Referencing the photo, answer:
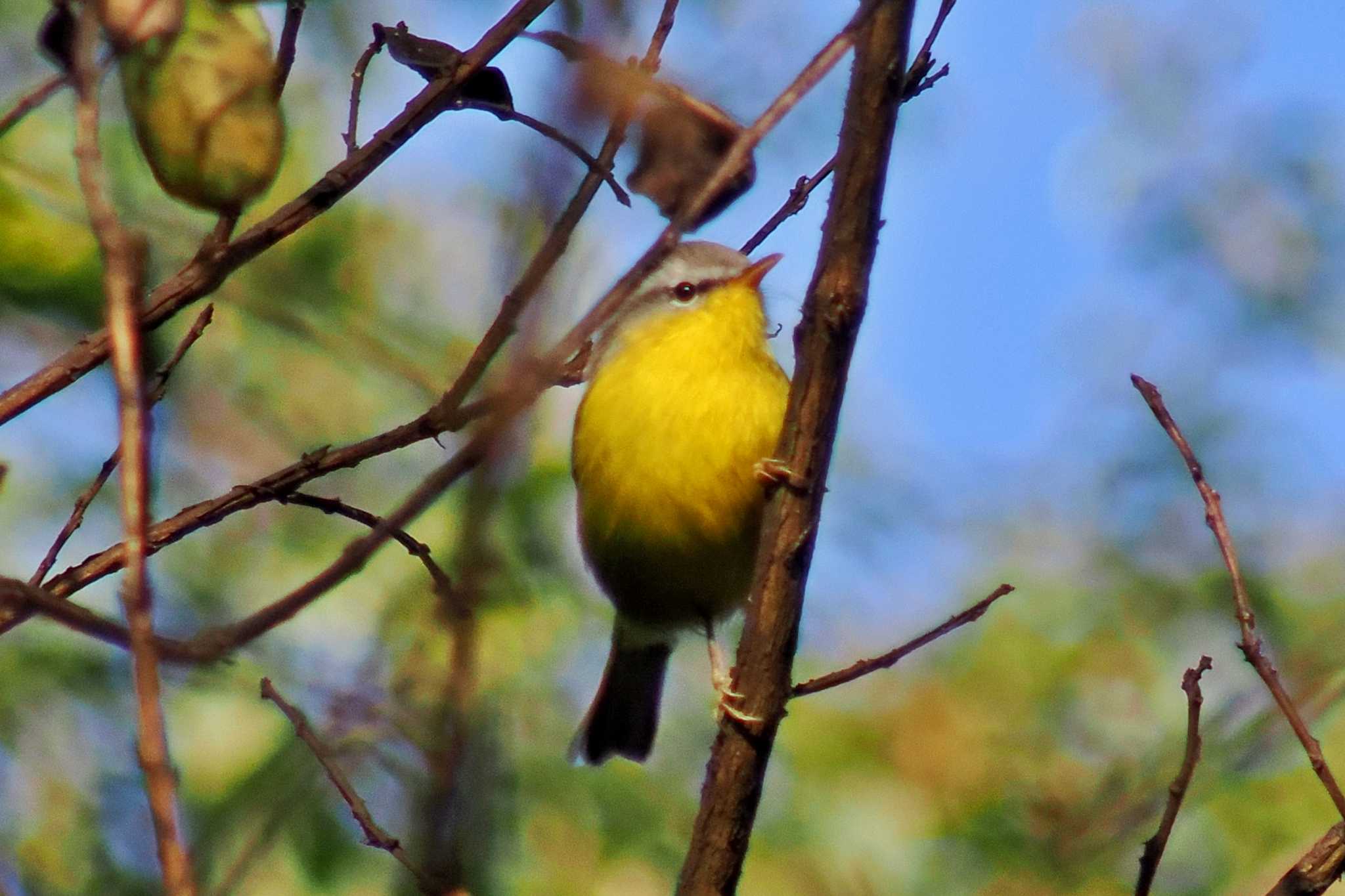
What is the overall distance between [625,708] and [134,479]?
4.17 metres

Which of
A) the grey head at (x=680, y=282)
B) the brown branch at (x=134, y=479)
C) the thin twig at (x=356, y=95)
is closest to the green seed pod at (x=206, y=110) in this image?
the thin twig at (x=356, y=95)

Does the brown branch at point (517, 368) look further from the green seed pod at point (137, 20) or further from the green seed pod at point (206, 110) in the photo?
the green seed pod at point (137, 20)

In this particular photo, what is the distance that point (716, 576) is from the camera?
4.54 metres

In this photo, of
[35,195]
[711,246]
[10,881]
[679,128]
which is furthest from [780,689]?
[35,195]

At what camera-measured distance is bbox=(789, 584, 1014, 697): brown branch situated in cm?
286

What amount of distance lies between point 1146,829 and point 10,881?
2.89 m

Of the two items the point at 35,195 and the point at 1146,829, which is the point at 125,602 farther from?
the point at 35,195

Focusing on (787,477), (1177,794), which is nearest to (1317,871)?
(1177,794)

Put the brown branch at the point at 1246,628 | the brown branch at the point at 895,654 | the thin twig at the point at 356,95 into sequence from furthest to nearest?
the brown branch at the point at 895,654
the thin twig at the point at 356,95
the brown branch at the point at 1246,628

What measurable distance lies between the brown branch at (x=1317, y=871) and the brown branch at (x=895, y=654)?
0.67 m

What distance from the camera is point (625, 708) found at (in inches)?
214

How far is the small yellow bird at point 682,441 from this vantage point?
420cm

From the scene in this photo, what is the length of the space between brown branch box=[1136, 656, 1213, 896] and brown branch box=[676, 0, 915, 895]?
70cm

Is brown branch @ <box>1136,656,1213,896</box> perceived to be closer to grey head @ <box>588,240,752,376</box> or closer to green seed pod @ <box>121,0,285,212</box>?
green seed pod @ <box>121,0,285,212</box>
